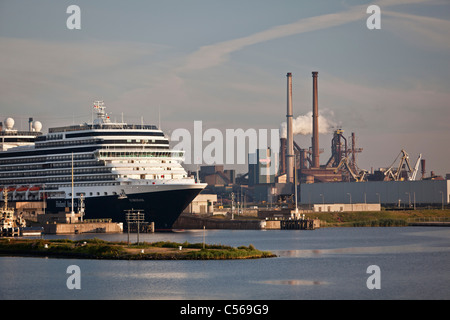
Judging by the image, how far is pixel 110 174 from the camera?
137625 millimetres

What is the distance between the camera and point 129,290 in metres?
64.6

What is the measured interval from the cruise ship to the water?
41374mm

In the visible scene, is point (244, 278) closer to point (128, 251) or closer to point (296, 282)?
point (296, 282)

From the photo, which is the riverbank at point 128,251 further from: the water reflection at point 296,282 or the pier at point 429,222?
the pier at point 429,222

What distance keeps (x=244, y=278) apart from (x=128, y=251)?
19.4 meters

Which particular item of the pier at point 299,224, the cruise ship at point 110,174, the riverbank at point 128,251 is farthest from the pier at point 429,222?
the riverbank at point 128,251

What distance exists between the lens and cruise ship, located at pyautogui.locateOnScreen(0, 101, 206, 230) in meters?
136

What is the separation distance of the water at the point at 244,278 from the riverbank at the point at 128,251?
1.22 m

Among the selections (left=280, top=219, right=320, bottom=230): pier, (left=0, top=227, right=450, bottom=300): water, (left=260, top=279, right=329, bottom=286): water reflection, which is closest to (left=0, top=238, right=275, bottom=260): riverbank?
(left=0, top=227, right=450, bottom=300): water

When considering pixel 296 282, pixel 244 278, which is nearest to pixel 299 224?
pixel 244 278

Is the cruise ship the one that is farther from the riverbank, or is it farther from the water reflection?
the water reflection

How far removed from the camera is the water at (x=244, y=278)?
63.0 meters
